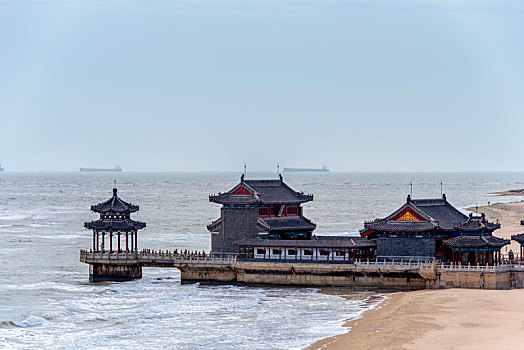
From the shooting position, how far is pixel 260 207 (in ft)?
292

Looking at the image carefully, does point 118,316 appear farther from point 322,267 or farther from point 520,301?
point 520,301

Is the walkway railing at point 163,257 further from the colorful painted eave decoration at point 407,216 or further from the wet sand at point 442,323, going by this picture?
the wet sand at point 442,323

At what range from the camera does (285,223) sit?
89.9m

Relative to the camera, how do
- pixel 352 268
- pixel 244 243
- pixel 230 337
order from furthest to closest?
pixel 244 243, pixel 352 268, pixel 230 337

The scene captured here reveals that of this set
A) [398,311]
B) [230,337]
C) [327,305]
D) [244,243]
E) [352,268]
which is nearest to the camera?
[230,337]

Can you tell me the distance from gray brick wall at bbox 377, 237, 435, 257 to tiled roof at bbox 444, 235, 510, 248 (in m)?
2.96

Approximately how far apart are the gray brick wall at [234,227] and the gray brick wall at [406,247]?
487 inches

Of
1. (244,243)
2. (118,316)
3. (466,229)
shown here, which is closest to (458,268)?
(466,229)

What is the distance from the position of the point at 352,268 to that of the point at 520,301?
15.2 meters

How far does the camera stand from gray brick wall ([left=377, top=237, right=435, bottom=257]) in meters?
79.7

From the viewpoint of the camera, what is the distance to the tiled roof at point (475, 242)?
75.5m

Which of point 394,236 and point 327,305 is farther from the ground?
point 394,236

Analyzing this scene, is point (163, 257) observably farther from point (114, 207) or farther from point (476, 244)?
point (476, 244)

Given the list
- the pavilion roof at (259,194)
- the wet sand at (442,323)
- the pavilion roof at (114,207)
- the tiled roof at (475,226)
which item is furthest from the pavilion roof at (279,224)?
the tiled roof at (475,226)
